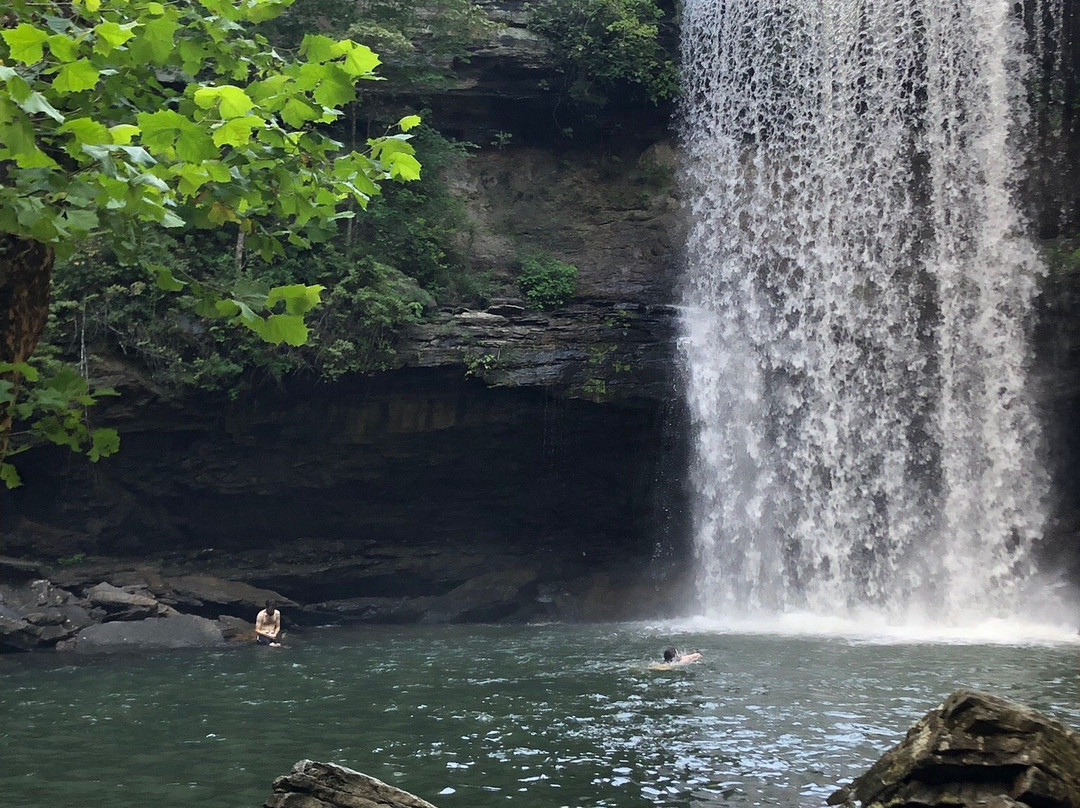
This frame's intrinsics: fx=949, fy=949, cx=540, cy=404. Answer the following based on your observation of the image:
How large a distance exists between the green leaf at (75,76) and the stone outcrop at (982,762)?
19.5 ft

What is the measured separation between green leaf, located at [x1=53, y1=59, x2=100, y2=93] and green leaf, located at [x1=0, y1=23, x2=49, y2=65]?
13 centimetres

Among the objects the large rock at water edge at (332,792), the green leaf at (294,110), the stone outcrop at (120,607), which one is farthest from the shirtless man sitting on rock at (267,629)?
the green leaf at (294,110)

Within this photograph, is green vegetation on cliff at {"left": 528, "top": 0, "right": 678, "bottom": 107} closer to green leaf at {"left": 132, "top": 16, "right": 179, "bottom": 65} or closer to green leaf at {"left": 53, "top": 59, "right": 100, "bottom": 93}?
green leaf at {"left": 132, "top": 16, "right": 179, "bottom": 65}

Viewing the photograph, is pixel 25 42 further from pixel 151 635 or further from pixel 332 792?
pixel 151 635

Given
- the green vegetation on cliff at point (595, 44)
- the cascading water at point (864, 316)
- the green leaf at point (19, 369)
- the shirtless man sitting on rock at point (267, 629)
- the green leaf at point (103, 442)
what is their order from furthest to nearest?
1. the green vegetation on cliff at point (595, 44)
2. the cascading water at point (864, 316)
3. the shirtless man sitting on rock at point (267, 629)
4. the green leaf at point (103, 442)
5. the green leaf at point (19, 369)

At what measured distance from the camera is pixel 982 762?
5.86m

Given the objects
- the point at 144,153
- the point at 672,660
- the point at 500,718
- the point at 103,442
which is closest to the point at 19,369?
the point at 103,442

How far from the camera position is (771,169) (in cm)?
2331

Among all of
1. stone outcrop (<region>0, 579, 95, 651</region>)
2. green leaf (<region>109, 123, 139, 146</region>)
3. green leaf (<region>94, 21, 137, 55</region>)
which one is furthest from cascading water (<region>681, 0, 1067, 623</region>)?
green leaf (<region>94, 21, 137, 55</region>)

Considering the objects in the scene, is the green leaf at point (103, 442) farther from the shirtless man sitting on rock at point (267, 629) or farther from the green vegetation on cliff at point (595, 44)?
the green vegetation on cliff at point (595, 44)

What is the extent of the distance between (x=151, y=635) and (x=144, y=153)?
14.6 metres

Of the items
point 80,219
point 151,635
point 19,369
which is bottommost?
point 151,635

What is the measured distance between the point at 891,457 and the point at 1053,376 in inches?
140

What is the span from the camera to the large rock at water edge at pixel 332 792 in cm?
565
